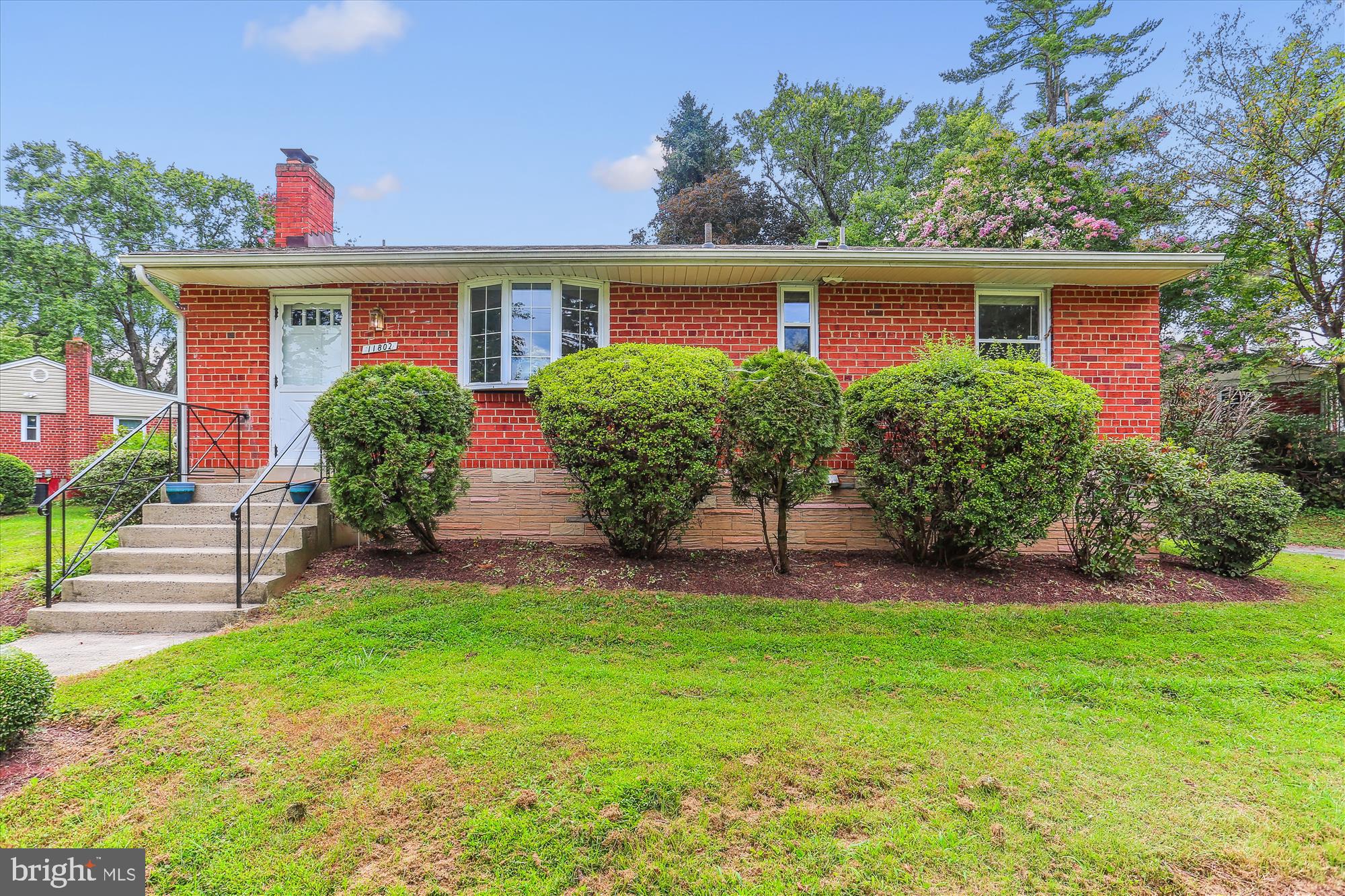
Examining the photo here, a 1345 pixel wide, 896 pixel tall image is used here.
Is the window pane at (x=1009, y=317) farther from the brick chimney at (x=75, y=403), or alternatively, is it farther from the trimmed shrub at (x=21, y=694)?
the brick chimney at (x=75, y=403)

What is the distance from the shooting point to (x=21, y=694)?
2.72m

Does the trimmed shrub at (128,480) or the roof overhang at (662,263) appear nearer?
the roof overhang at (662,263)

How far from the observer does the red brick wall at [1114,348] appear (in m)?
6.90

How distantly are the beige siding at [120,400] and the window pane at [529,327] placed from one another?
61.2 feet

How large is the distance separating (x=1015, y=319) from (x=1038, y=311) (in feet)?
0.94

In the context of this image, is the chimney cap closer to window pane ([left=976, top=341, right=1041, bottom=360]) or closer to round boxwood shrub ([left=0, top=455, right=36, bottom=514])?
window pane ([left=976, top=341, right=1041, bottom=360])

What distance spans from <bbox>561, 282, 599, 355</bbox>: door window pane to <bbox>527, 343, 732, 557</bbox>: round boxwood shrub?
1.42 meters

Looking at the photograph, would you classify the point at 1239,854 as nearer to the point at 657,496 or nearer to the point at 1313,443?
the point at 657,496

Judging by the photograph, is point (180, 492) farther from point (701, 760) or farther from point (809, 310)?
point (809, 310)

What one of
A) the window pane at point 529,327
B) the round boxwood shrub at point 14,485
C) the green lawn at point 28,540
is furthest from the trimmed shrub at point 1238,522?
the round boxwood shrub at point 14,485

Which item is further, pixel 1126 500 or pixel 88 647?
pixel 1126 500

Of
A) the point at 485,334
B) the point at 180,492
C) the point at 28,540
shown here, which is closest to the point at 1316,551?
the point at 485,334

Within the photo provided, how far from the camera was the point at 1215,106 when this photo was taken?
1152cm

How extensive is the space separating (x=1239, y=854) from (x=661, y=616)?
3306 millimetres
